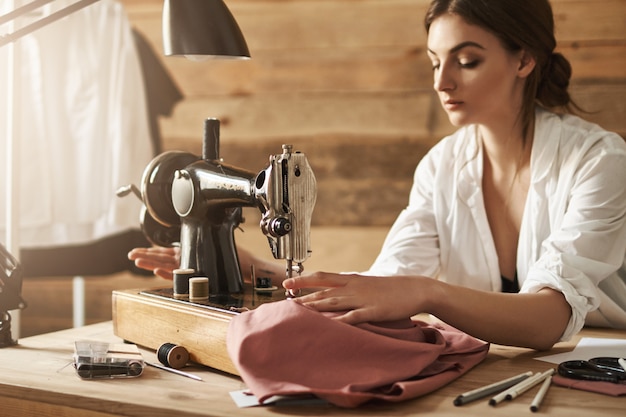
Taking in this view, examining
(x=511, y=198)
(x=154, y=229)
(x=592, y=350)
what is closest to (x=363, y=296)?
(x=592, y=350)

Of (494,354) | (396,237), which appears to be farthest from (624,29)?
(494,354)

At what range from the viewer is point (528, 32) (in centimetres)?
185

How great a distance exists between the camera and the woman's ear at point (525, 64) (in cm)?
188

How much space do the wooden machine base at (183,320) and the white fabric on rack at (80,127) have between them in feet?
4.36

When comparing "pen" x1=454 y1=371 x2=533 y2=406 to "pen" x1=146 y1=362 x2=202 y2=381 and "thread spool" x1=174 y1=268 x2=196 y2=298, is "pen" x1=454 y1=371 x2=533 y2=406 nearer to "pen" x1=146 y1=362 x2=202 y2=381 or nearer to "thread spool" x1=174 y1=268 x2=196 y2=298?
"pen" x1=146 y1=362 x2=202 y2=381

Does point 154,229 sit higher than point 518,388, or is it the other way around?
point 154,229

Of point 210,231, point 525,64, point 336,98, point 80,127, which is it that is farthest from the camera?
point 336,98

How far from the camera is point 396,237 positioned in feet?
6.31

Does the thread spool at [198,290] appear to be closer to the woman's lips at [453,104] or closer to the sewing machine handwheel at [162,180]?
the sewing machine handwheel at [162,180]

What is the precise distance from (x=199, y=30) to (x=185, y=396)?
24.6 inches

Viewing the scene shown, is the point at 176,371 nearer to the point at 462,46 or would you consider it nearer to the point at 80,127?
the point at 462,46

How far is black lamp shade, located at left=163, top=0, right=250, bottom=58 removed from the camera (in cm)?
134

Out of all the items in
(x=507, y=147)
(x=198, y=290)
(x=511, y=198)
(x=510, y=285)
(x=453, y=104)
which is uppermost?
(x=453, y=104)

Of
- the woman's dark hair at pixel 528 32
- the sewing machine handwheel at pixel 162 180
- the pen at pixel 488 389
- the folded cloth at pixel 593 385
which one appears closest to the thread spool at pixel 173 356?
the sewing machine handwheel at pixel 162 180
